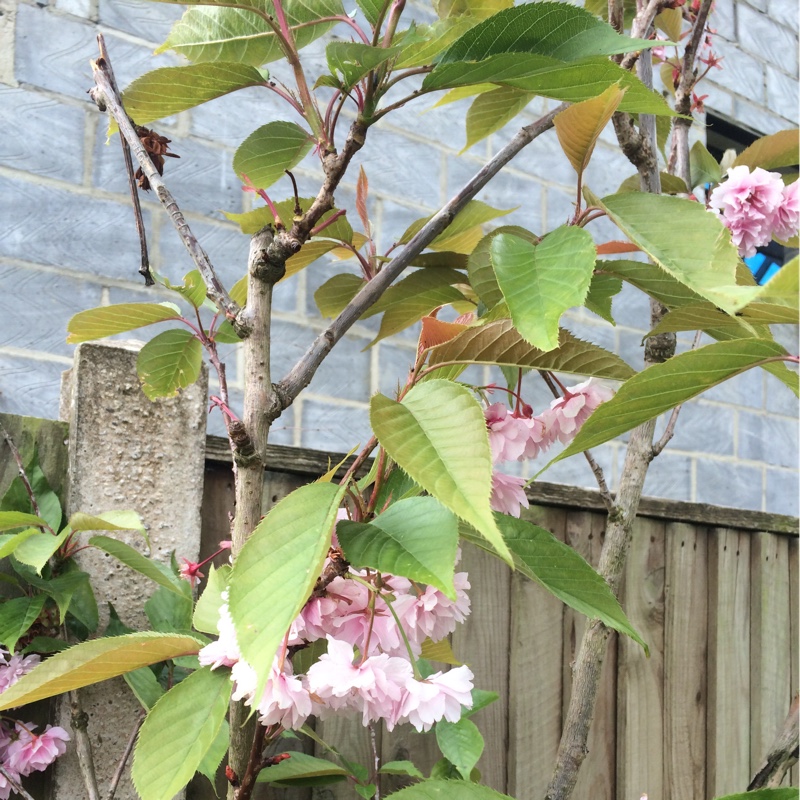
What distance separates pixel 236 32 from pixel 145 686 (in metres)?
0.63

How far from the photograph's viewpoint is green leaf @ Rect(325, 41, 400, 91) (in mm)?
583

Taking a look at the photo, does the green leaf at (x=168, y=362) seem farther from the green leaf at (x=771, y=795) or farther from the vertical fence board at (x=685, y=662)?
the vertical fence board at (x=685, y=662)

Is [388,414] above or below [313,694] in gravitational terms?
above

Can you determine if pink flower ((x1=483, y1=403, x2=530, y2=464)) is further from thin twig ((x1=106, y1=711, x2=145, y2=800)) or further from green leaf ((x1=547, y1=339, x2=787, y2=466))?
thin twig ((x1=106, y1=711, x2=145, y2=800))

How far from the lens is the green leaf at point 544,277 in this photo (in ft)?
1.81

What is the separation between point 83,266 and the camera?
182 centimetres

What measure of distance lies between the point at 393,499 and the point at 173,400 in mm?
470

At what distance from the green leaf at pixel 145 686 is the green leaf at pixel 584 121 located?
0.64 metres

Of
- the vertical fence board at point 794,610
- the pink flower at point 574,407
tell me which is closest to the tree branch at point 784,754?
the pink flower at point 574,407

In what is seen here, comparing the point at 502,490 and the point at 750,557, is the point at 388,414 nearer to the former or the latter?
the point at 502,490

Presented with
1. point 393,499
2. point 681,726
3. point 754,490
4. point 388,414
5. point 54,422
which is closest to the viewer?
point 388,414

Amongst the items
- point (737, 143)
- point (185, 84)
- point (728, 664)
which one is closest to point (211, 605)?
point (185, 84)

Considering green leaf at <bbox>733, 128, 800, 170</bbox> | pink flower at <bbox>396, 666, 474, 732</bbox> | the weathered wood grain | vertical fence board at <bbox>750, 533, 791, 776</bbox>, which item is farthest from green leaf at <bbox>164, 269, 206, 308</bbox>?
→ vertical fence board at <bbox>750, 533, 791, 776</bbox>

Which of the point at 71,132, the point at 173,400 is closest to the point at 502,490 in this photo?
the point at 173,400
